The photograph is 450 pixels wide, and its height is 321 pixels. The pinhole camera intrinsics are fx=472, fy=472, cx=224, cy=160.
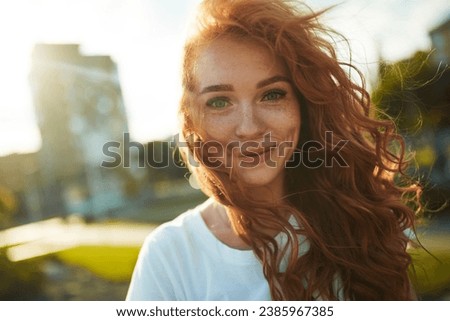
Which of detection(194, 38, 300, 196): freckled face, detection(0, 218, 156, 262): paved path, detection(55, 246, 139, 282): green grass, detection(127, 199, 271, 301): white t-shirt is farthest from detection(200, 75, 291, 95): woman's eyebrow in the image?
detection(55, 246, 139, 282): green grass

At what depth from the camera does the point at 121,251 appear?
1.91 metres

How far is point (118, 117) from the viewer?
180 centimetres

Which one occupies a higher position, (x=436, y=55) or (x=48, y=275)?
(x=436, y=55)

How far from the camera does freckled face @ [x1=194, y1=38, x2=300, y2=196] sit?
1.44 meters

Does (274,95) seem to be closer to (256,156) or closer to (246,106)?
(246,106)

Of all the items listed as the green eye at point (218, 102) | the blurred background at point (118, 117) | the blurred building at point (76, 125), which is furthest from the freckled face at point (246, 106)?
the blurred building at point (76, 125)

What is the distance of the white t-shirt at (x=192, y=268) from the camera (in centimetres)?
144

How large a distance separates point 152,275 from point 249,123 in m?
0.55

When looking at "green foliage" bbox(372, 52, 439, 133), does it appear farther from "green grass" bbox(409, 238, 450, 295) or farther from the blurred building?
the blurred building

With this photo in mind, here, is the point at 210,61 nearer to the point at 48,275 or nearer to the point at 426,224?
the point at 426,224

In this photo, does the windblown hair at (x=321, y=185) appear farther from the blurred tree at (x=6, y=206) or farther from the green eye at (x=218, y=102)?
the blurred tree at (x=6, y=206)

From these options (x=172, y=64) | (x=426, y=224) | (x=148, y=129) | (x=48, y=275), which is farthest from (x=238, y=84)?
(x=48, y=275)
